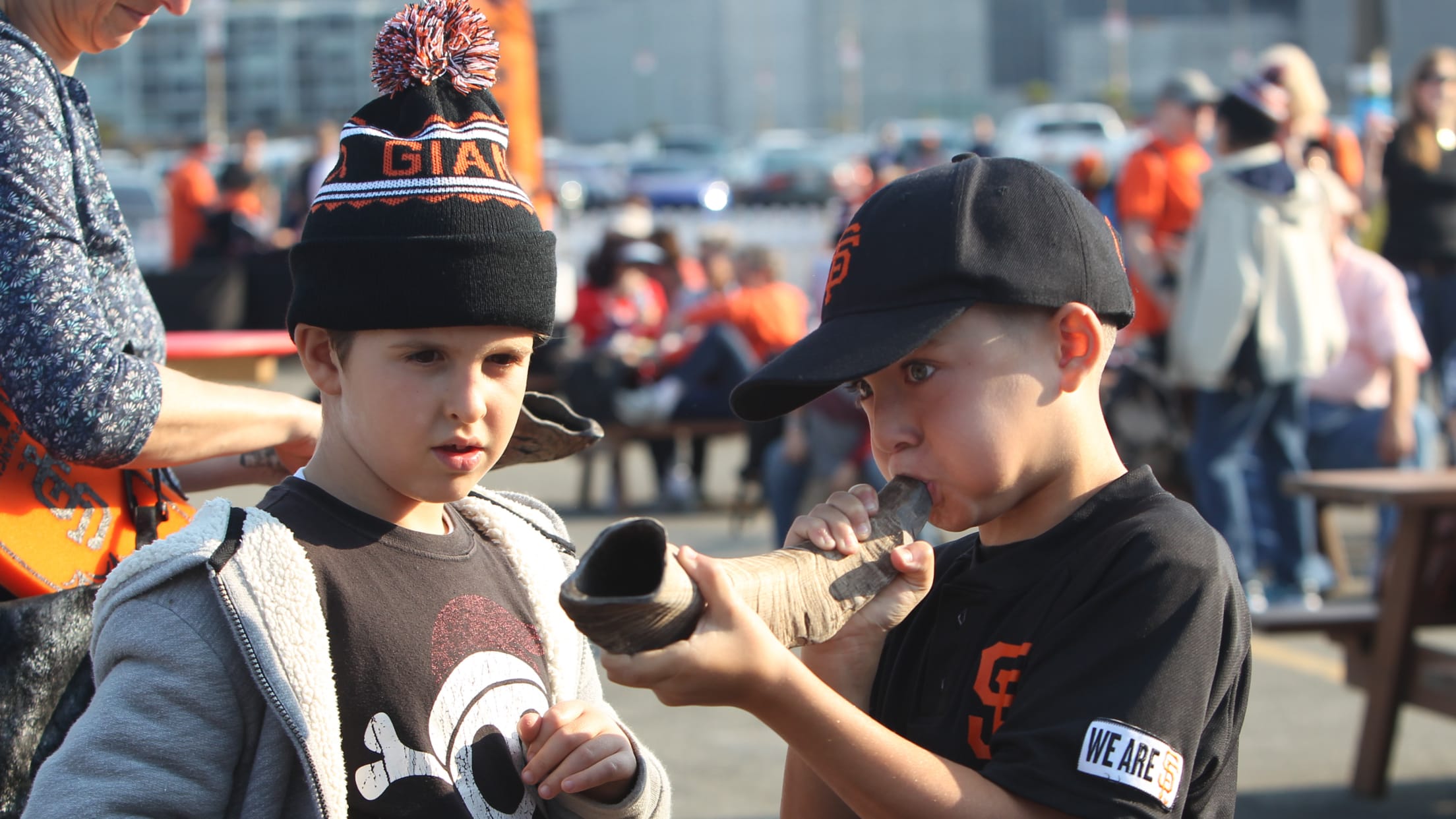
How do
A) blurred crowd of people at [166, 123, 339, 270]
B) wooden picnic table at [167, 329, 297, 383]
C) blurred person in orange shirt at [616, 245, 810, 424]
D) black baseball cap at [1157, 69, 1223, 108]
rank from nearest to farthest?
wooden picnic table at [167, 329, 297, 383] → black baseball cap at [1157, 69, 1223, 108] → blurred person in orange shirt at [616, 245, 810, 424] → blurred crowd of people at [166, 123, 339, 270]

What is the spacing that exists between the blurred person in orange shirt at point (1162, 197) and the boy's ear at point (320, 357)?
5.97 meters

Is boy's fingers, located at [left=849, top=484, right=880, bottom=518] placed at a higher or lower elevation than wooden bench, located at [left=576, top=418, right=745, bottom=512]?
higher

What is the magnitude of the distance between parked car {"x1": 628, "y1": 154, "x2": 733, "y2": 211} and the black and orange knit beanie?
2572 cm

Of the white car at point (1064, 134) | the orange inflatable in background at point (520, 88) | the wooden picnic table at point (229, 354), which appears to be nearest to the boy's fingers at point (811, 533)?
the wooden picnic table at point (229, 354)

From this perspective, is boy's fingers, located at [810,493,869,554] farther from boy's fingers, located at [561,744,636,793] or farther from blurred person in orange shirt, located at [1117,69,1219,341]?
blurred person in orange shirt, located at [1117,69,1219,341]

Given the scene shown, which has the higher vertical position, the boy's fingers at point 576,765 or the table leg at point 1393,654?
the boy's fingers at point 576,765

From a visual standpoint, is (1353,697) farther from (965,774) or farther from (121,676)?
(121,676)

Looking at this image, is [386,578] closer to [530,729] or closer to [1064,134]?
[530,729]

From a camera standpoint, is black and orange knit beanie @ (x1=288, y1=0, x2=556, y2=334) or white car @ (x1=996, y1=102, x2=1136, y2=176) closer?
black and orange knit beanie @ (x1=288, y1=0, x2=556, y2=334)

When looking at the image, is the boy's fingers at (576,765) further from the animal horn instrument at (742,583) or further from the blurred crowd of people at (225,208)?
the blurred crowd of people at (225,208)

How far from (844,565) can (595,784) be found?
1.37 feet

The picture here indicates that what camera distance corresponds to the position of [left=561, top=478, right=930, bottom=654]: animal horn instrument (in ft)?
4.25

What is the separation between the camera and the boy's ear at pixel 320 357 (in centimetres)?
186

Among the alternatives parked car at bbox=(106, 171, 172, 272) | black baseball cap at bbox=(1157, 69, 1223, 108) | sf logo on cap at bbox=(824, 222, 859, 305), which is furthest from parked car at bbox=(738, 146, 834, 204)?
sf logo on cap at bbox=(824, 222, 859, 305)
